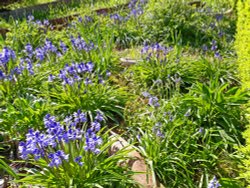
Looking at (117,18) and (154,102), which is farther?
(117,18)

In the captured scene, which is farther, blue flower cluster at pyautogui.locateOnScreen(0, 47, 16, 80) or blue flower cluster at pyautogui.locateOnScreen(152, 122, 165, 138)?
blue flower cluster at pyautogui.locateOnScreen(0, 47, 16, 80)

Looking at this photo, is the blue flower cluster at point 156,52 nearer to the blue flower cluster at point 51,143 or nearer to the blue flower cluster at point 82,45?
the blue flower cluster at point 82,45

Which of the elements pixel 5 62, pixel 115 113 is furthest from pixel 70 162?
pixel 5 62

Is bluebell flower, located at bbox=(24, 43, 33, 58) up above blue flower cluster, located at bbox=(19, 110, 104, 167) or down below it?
above

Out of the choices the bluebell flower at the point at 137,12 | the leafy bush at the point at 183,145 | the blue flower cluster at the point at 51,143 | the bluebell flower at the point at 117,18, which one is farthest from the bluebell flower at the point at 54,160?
the bluebell flower at the point at 137,12

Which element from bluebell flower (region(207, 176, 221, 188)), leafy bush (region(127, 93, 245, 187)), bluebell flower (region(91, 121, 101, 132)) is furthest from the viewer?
leafy bush (region(127, 93, 245, 187))

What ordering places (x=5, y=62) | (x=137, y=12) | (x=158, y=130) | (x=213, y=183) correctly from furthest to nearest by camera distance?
(x=137, y=12)
(x=5, y=62)
(x=158, y=130)
(x=213, y=183)

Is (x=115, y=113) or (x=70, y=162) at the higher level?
(x=115, y=113)

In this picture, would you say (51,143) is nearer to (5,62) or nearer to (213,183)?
(213,183)

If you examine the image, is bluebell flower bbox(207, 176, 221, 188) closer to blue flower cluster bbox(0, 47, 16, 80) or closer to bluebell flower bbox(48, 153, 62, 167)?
bluebell flower bbox(48, 153, 62, 167)

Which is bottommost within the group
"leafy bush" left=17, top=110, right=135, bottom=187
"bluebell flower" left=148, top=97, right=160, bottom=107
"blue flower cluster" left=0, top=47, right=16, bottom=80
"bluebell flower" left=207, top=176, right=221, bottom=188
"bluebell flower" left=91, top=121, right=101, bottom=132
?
"bluebell flower" left=207, top=176, right=221, bottom=188

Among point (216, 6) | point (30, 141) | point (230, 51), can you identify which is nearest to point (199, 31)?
point (230, 51)

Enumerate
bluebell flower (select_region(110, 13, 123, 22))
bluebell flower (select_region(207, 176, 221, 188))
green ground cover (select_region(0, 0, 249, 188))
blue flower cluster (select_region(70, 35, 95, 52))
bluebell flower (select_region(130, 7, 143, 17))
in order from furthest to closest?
1. bluebell flower (select_region(130, 7, 143, 17))
2. bluebell flower (select_region(110, 13, 123, 22))
3. blue flower cluster (select_region(70, 35, 95, 52))
4. green ground cover (select_region(0, 0, 249, 188))
5. bluebell flower (select_region(207, 176, 221, 188))

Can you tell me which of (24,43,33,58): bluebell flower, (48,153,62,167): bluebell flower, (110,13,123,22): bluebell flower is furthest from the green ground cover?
(110,13,123,22): bluebell flower
